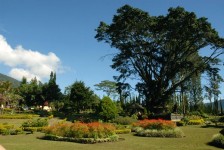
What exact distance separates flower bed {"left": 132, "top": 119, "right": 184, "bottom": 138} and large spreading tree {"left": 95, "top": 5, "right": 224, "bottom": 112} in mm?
22486

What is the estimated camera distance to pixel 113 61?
5372 cm

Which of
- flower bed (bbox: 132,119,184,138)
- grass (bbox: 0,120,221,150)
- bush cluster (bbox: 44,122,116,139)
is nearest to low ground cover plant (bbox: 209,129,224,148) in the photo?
grass (bbox: 0,120,221,150)

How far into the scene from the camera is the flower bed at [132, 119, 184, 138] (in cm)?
2591

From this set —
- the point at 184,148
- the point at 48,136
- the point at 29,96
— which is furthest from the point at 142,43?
the point at 29,96

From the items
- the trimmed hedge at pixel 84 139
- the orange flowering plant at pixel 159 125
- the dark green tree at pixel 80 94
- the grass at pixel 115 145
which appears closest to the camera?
the grass at pixel 115 145

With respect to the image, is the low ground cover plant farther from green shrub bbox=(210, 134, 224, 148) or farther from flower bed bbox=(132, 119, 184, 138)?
flower bed bbox=(132, 119, 184, 138)

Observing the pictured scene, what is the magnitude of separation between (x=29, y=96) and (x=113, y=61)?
36299 millimetres

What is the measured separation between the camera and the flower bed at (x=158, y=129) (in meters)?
25.9

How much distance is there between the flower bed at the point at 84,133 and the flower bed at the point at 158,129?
476 cm

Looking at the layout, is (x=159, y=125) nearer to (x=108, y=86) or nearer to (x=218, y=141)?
(x=218, y=141)

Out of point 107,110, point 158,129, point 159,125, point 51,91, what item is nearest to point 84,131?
point 158,129

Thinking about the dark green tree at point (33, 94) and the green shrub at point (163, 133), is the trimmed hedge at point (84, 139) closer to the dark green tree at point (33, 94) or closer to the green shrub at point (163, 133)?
the green shrub at point (163, 133)

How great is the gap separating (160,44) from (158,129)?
26.0 metres

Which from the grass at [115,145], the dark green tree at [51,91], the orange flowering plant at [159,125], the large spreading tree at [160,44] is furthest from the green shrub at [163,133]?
the dark green tree at [51,91]
